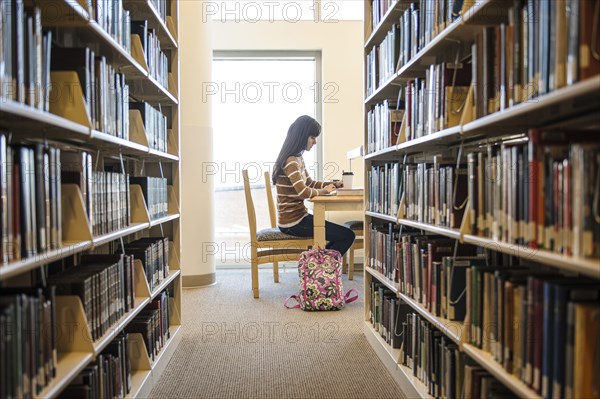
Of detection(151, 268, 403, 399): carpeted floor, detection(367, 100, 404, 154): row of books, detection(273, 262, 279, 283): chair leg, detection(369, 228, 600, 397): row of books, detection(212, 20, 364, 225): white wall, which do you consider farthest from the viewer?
detection(212, 20, 364, 225): white wall

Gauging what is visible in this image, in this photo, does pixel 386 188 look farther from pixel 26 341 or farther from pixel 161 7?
pixel 26 341

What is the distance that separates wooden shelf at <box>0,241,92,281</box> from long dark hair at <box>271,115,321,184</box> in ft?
8.27

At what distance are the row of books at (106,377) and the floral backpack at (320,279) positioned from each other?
164cm

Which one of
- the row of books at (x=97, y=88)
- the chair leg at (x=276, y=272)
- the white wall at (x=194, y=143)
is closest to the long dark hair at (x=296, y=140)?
the white wall at (x=194, y=143)

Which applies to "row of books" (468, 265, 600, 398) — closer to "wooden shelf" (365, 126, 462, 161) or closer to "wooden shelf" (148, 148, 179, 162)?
"wooden shelf" (365, 126, 462, 161)

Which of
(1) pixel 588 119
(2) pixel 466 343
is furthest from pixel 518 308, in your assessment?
(1) pixel 588 119

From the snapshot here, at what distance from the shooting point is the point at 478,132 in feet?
5.72

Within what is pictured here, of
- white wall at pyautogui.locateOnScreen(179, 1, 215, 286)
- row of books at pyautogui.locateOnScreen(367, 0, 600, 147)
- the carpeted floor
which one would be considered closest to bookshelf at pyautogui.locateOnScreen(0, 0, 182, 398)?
the carpeted floor

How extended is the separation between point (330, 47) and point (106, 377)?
4.22 metres

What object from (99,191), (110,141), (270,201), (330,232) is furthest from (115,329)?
(270,201)

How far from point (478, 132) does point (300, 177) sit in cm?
229

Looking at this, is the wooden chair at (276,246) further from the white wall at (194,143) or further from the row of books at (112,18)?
the row of books at (112,18)

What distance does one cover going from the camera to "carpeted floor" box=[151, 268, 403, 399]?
2.31 metres

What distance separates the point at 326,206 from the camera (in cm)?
375
